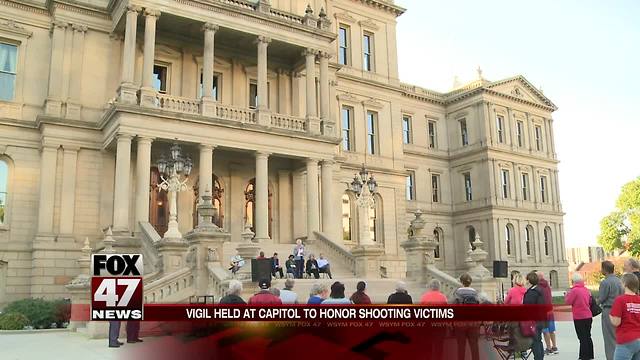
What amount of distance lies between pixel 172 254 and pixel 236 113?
9.76m

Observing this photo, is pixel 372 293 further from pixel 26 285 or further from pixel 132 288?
pixel 132 288

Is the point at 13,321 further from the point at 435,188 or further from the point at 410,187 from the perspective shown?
the point at 435,188

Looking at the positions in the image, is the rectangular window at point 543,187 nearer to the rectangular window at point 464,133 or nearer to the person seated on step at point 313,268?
the rectangular window at point 464,133

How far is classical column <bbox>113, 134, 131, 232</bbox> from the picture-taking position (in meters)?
22.3

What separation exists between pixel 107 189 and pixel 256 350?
2259 centimetres

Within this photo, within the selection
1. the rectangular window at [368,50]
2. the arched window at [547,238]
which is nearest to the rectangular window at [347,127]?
the rectangular window at [368,50]

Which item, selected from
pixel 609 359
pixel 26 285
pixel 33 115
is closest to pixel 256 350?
pixel 609 359

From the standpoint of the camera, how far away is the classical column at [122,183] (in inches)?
877

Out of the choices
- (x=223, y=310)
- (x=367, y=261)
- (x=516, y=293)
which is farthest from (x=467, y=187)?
(x=223, y=310)

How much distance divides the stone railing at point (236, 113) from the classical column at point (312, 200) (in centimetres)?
346

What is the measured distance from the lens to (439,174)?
167 feet

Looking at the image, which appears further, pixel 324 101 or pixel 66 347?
pixel 324 101

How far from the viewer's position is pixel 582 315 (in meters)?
10.6

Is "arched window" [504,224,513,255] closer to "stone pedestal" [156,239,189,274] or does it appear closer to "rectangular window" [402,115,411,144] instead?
"rectangular window" [402,115,411,144]
